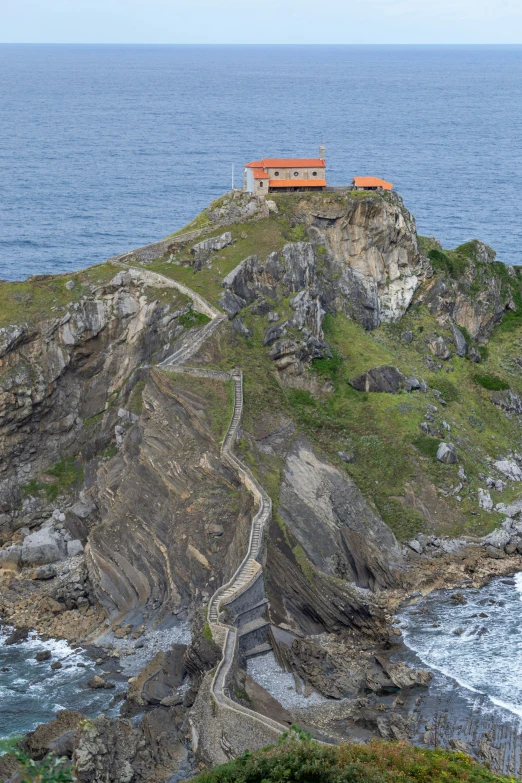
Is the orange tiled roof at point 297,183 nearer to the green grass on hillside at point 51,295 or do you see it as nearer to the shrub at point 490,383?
the green grass on hillside at point 51,295

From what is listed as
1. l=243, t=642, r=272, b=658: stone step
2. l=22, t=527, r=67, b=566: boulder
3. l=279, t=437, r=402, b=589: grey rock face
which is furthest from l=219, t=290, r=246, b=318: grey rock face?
l=243, t=642, r=272, b=658: stone step

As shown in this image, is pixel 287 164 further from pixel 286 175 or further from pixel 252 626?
pixel 252 626

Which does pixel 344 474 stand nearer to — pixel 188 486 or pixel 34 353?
pixel 188 486

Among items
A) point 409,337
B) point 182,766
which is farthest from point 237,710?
point 409,337

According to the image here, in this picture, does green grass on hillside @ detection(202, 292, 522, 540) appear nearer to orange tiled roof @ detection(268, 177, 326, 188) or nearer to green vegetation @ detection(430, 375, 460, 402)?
green vegetation @ detection(430, 375, 460, 402)

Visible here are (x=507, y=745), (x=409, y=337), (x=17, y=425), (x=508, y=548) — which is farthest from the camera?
(x=409, y=337)

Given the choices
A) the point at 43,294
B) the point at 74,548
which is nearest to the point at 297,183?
the point at 43,294
